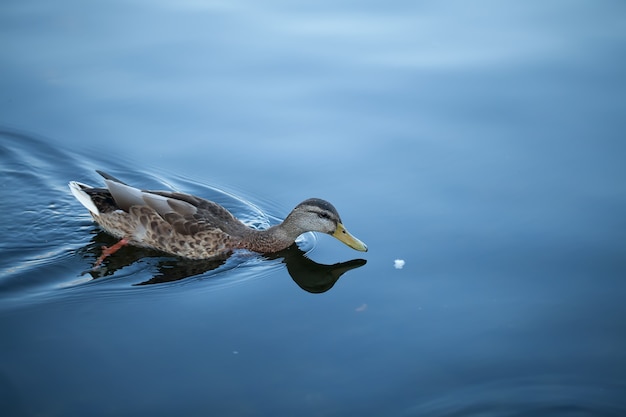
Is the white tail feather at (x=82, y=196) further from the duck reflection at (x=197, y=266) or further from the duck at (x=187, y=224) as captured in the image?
the duck reflection at (x=197, y=266)

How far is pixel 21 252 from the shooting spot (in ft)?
26.8

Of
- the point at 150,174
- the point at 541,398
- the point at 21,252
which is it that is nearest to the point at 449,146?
the point at 150,174

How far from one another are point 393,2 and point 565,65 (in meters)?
3.06

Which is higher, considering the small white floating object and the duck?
the duck

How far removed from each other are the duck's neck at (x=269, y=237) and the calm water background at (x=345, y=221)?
183 millimetres

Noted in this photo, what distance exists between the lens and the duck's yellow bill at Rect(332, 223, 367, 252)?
8.21 m

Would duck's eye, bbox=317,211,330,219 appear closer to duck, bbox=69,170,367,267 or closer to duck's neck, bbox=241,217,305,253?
duck, bbox=69,170,367,267

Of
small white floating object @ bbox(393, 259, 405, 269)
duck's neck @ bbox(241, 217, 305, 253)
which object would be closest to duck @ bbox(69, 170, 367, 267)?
duck's neck @ bbox(241, 217, 305, 253)

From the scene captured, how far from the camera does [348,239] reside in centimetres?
830

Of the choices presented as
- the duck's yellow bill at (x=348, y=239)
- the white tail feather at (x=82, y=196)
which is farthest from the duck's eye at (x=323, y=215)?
the white tail feather at (x=82, y=196)

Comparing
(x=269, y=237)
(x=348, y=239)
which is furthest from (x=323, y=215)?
(x=269, y=237)

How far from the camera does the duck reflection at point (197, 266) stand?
26.0 ft

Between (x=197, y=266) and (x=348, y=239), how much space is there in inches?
59.3

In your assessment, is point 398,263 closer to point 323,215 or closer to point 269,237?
point 323,215
